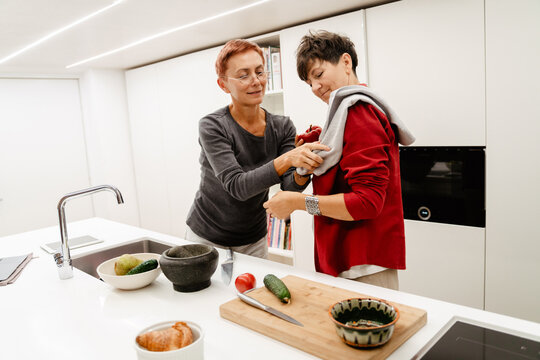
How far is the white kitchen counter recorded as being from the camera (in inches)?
40.8

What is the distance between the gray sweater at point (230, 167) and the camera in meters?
1.75

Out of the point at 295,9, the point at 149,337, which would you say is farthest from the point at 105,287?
the point at 295,9

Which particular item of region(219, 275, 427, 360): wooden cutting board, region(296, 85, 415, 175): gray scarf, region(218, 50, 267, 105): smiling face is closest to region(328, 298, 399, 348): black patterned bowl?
region(219, 275, 427, 360): wooden cutting board

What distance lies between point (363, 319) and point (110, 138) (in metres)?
4.33

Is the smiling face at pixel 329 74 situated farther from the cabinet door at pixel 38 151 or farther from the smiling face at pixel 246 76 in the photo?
the cabinet door at pixel 38 151

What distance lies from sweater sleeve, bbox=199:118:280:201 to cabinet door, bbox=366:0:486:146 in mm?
1287

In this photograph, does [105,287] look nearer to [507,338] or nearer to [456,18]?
[507,338]

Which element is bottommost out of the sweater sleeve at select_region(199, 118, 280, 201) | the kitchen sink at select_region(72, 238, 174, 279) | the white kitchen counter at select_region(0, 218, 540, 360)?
the kitchen sink at select_region(72, 238, 174, 279)

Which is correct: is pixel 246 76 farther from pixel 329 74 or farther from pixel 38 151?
pixel 38 151

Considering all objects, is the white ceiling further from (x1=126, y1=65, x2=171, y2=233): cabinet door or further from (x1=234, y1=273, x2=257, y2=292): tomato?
(x1=234, y1=273, x2=257, y2=292): tomato

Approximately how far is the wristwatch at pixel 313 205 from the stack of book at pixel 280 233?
6.96 feet

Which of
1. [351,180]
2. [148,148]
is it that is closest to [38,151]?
[148,148]

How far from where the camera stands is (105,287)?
150 cm

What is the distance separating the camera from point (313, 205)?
1.31 metres
